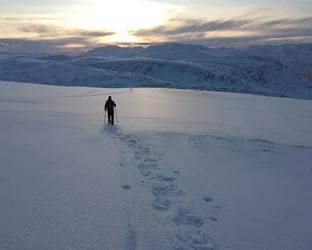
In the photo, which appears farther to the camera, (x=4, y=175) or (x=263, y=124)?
(x=263, y=124)

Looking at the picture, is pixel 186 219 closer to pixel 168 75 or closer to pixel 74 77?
Answer: pixel 74 77

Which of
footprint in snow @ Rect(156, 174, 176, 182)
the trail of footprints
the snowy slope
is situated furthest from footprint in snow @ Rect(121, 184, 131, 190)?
the snowy slope

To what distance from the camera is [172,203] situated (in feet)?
22.1

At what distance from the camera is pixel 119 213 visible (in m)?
6.04

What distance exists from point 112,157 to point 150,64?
435 feet

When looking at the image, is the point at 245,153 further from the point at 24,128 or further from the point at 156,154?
the point at 24,128

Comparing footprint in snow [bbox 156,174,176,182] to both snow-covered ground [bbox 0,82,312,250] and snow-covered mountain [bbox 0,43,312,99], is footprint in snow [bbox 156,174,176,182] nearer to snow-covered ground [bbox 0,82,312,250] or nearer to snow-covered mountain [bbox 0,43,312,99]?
snow-covered ground [bbox 0,82,312,250]

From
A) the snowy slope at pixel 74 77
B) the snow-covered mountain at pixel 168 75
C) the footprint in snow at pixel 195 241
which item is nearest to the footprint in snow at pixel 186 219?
the footprint in snow at pixel 195 241

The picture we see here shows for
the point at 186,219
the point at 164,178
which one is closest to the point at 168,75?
the point at 164,178

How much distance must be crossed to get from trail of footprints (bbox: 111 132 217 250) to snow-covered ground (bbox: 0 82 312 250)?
2cm

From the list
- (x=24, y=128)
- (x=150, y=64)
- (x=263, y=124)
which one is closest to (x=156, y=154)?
(x=24, y=128)

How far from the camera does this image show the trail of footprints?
5.23m

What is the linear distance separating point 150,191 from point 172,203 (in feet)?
2.42

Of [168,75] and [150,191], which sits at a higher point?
[168,75]
